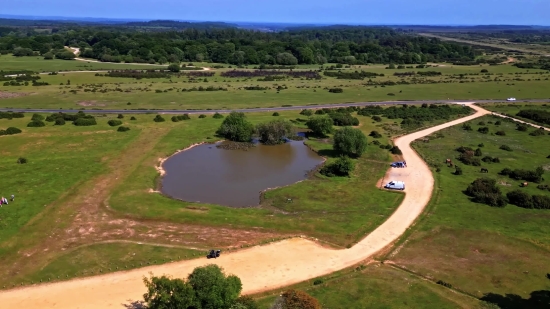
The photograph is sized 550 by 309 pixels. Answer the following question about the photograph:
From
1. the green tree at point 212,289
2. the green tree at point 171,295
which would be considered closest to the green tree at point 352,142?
the green tree at point 212,289

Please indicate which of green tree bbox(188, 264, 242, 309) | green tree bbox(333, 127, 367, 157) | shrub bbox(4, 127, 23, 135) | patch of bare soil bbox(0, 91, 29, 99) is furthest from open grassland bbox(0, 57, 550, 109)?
green tree bbox(188, 264, 242, 309)

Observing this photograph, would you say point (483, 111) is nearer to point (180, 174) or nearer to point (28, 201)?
point (180, 174)

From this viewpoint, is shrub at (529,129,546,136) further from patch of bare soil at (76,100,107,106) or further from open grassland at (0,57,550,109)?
patch of bare soil at (76,100,107,106)

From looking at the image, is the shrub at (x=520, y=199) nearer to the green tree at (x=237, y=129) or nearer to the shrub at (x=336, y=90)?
the green tree at (x=237, y=129)

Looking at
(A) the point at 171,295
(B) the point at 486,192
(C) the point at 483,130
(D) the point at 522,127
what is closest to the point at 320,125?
(B) the point at 486,192

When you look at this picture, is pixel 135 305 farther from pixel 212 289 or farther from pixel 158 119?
pixel 158 119

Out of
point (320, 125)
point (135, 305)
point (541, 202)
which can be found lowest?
point (135, 305)
